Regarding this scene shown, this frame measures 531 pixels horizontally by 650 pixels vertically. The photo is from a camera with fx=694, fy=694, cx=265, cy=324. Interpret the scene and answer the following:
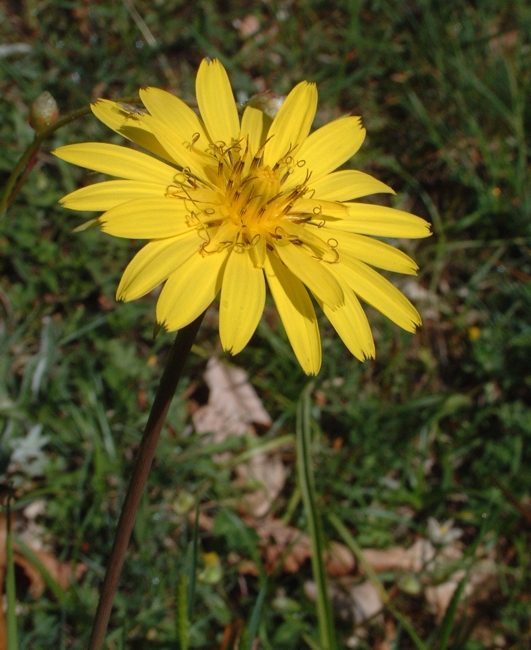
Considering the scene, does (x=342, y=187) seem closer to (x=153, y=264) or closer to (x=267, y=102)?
(x=267, y=102)

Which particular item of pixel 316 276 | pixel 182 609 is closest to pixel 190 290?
pixel 316 276

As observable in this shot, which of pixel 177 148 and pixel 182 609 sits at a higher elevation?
pixel 177 148

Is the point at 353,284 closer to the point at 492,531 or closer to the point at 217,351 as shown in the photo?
the point at 217,351

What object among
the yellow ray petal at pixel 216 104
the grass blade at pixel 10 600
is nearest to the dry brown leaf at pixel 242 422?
the grass blade at pixel 10 600

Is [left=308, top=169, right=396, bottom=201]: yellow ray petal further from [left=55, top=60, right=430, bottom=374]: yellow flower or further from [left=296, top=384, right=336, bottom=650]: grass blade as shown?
[left=296, top=384, right=336, bottom=650]: grass blade

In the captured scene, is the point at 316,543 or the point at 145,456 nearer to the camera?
the point at 145,456

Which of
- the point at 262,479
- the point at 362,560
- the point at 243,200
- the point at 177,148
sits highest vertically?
the point at 177,148
